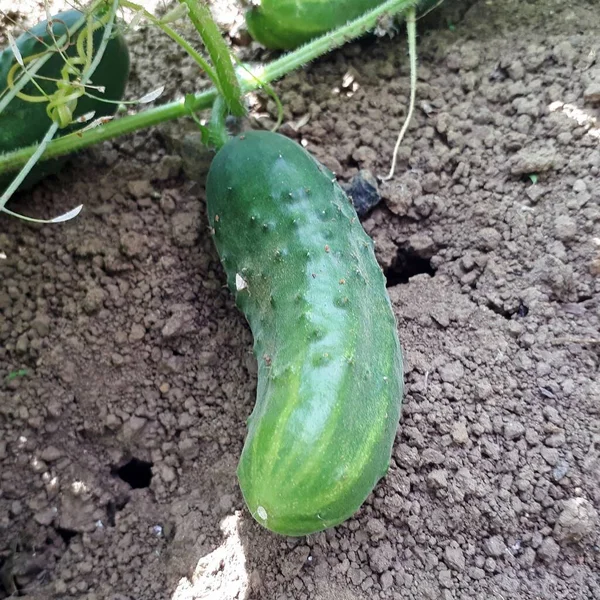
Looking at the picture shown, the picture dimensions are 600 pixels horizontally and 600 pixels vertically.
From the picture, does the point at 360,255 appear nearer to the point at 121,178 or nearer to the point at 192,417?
the point at 192,417

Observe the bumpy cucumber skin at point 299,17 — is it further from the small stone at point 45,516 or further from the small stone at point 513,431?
the small stone at point 45,516

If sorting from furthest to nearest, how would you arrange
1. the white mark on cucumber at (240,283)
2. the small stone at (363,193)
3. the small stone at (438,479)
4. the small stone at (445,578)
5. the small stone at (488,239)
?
the small stone at (363,193) → the small stone at (488,239) → the white mark on cucumber at (240,283) → the small stone at (438,479) → the small stone at (445,578)

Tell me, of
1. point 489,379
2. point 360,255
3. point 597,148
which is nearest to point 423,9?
point 597,148

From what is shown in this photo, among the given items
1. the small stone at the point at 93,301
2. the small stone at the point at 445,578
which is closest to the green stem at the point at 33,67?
the small stone at the point at 93,301

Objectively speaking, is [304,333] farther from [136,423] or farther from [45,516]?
[45,516]

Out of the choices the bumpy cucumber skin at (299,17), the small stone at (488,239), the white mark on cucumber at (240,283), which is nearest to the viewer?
the white mark on cucumber at (240,283)

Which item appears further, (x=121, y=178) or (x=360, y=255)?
(x=121, y=178)

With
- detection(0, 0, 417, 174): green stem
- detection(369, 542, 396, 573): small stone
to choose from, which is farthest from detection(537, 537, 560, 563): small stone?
detection(0, 0, 417, 174): green stem

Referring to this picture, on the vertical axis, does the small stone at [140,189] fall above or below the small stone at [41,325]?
above
